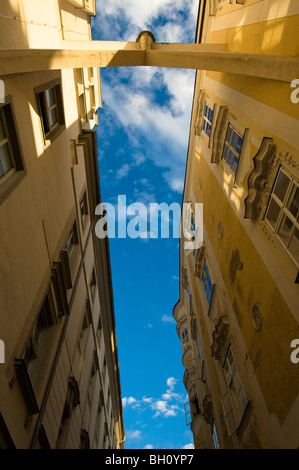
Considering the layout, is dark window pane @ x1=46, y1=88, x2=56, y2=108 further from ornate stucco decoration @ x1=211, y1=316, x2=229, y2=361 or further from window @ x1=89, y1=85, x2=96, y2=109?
ornate stucco decoration @ x1=211, y1=316, x2=229, y2=361

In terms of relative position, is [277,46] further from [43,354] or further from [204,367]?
[204,367]

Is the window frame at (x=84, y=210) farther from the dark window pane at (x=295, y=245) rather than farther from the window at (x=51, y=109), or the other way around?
the dark window pane at (x=295, y=245)

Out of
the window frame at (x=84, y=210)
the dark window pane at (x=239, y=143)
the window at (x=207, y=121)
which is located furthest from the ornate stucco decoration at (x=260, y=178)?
the window frame at (x=84, y=210)

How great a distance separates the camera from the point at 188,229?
806 inches

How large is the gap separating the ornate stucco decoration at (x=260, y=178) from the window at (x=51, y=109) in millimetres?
6954

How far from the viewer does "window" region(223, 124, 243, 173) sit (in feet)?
33.1

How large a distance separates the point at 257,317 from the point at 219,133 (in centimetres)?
810

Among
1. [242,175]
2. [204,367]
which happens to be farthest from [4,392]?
[204,367]

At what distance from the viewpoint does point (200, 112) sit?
52.7 ft

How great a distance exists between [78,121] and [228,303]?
11.3 meters

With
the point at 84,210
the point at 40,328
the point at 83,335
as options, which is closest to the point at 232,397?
the point at 40,328

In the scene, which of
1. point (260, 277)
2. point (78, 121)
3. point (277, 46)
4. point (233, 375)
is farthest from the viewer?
point (78, 121)
